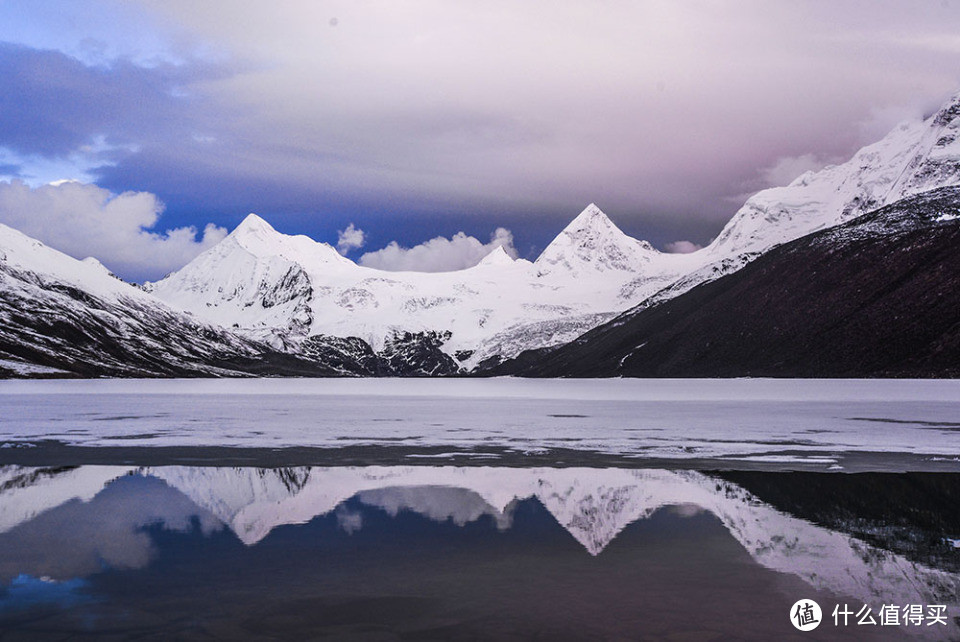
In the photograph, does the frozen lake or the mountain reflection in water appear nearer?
the mountain reflection in water

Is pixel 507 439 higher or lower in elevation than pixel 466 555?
higher

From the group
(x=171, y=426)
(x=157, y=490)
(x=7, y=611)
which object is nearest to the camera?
(x=7, y=611)

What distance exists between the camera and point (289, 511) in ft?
77.8

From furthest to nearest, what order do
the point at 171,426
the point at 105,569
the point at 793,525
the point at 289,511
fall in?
the point at 171,426
the point at 289,511
the point at 793,525
the point at 105,569

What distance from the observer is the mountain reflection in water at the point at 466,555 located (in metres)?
13.8

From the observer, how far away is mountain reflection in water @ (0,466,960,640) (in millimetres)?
13766

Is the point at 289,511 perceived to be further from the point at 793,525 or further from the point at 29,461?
the point at 29,461

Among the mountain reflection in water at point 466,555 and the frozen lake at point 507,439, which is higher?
the frozen lake at point 507,439

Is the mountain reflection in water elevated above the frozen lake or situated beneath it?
situated beneath

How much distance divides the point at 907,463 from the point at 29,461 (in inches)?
1400

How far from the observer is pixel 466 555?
18531mm

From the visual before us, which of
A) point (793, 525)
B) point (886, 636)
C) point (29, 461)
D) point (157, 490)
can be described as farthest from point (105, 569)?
point (29, 461)

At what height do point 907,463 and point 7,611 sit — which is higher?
point 907,463

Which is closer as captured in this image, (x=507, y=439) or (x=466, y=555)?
(x=466, y=555)
